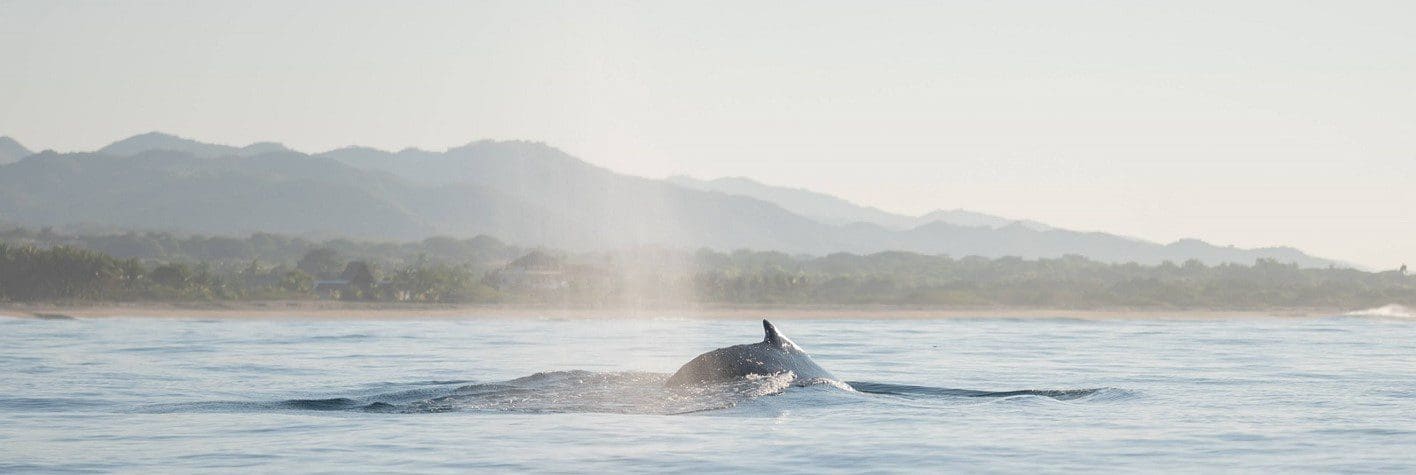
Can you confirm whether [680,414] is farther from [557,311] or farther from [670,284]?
[670,284]

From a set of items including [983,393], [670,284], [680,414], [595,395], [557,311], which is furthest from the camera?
[670,284]

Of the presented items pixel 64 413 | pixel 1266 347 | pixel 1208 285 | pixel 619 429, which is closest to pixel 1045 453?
pixel 619 429

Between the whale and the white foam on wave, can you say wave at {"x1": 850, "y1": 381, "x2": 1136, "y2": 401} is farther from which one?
the white foam on wave

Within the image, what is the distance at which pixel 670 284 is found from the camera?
115438 millimetres

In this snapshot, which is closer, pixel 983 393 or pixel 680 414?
pixel 680 414

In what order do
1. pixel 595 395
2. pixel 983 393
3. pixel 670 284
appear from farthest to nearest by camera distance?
pixel 670 284
pixel 983 393
pixel 595 395

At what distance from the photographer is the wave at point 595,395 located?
832 inches

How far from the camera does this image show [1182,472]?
49.6 ft

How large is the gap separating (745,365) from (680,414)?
3.15 meters

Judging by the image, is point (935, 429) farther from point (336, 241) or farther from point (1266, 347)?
point (336, 241)

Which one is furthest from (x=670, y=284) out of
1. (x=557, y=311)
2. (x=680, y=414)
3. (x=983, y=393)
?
(x=680, y=414)

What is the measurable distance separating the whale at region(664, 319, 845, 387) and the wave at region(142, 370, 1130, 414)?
0.63 ft

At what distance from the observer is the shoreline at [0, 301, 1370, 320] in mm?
76188

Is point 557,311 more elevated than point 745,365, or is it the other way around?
point 557,311
